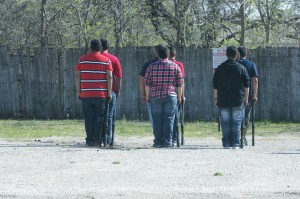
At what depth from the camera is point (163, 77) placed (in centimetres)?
1602

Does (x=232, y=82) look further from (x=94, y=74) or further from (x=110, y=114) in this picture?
(x=94, y=74)

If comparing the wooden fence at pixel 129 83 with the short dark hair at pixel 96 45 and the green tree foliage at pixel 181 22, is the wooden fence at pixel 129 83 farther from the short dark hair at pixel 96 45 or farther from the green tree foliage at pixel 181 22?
the short dark hair at pixel 96 45

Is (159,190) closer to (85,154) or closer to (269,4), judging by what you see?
(85,154)

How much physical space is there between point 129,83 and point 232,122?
8.44 m

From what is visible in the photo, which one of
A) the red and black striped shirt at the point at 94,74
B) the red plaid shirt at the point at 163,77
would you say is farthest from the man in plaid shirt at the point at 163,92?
the red and black striped shirt at the point at 94,74

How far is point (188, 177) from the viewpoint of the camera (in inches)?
468

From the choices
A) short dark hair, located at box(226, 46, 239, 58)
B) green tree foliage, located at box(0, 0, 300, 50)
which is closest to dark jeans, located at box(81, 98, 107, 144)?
short dark hair, located at box(226, 46, 239, 58)

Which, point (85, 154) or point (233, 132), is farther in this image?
point (233, 132)

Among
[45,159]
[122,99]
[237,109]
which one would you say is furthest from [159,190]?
[122,99]

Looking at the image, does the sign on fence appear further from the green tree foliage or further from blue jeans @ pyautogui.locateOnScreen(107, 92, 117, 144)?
blue jeans @ pyautogui.locateOnScreen(107, 92, 117, 144)

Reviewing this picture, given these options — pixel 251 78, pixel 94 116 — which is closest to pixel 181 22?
pixel 251 78

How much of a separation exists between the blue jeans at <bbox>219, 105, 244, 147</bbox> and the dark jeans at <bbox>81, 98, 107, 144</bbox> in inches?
82.2

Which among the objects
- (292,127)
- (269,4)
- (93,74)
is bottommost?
(292,127)

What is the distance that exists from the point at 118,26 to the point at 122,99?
206cm
